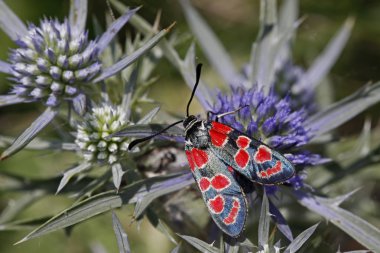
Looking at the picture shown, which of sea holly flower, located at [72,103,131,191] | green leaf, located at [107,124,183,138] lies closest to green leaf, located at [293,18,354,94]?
green leaf, located at [107,124,183,138]

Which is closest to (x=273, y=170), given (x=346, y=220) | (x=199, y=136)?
(x=199, y=136)

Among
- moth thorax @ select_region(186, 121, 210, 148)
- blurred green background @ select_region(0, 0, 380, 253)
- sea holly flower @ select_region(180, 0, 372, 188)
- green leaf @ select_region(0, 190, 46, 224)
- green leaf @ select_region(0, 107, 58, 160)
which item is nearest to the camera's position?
green leaf @ select_region(0, 107, 58, 160)

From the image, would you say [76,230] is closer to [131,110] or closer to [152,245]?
[152,245]

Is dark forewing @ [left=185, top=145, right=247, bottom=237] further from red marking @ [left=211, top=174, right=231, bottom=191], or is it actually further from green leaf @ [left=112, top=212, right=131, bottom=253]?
green leaf @ [left=112, top=212, right=131, bottom=253]

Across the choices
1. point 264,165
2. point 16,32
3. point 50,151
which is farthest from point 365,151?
point 16,32

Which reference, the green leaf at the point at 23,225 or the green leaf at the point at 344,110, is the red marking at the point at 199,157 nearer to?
the green leaf at the point at 344,110

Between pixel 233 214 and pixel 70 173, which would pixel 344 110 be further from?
pixel 70 173
